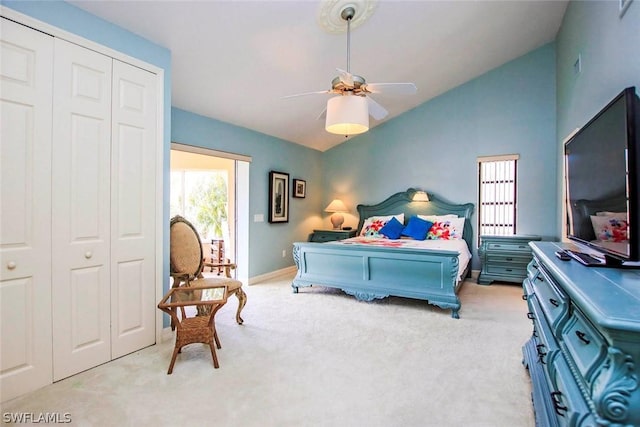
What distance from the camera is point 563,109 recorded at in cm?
428

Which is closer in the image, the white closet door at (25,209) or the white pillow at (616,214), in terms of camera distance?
the white pillow at (616,214)

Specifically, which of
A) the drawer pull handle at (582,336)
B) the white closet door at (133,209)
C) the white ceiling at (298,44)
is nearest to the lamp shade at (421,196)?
the white ceiling at (298,44)

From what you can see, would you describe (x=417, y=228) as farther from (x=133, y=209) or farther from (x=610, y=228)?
(x=133, y=209)

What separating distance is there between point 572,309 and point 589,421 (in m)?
0.51

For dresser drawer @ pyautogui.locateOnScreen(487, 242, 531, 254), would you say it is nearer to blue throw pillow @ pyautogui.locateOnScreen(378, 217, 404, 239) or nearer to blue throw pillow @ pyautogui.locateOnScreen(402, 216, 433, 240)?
blue throw pillow @ pyautogui.locateOnScreen(402, 216, 433, 240)

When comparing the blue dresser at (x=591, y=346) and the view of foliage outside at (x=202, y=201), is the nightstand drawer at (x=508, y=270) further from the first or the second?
the view of foliage outside at (x=202, y=201)

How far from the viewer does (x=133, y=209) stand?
265cm

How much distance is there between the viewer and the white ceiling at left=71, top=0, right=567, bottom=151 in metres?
2.71

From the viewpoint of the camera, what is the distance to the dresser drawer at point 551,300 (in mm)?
1406

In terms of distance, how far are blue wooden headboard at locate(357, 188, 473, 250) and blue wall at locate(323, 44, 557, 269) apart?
0.15 meters

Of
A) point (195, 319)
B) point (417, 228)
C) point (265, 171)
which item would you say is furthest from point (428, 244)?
point (195, 319)

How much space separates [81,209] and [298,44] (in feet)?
7.99

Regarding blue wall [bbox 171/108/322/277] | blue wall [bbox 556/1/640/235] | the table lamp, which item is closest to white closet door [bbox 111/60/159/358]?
blue wall [bbox 171/108/322/277]

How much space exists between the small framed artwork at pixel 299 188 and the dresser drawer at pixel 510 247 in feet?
10.6
